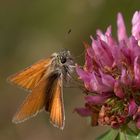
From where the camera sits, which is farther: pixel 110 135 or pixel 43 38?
pixel 43 38

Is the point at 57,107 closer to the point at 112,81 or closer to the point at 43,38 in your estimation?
the point at 112,81

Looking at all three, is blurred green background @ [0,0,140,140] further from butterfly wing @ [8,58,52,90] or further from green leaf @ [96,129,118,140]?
green leaf @ [96,129,118,140]

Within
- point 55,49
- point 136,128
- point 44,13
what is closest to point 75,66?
point 136,128

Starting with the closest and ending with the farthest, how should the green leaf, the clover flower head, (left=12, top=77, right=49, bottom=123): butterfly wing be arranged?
the clover flower head
the green leaf
(left=12, top=77, right=49, bottom=123): butterfly wing

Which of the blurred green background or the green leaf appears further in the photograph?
the blurred green background

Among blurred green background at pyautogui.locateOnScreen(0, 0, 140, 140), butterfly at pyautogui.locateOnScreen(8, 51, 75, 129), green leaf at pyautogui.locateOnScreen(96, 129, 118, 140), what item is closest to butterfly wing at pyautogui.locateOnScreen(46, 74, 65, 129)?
butterfly at pyautogui.locateOnScreen(8, 51, 75, 129)

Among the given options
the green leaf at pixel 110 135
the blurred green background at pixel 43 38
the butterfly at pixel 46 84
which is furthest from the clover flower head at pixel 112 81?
the blurred green background at pixel 43 38

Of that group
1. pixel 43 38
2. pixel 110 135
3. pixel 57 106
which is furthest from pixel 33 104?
pixel 43 38

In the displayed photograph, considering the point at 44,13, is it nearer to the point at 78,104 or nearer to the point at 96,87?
the point at 78,104
